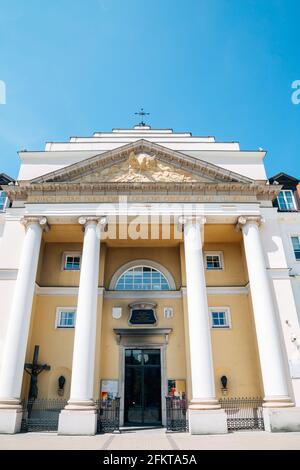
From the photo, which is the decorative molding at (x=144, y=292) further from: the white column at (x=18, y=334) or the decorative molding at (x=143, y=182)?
the decorative molding at (x=143, y=182)

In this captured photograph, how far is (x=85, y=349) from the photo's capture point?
543 inches

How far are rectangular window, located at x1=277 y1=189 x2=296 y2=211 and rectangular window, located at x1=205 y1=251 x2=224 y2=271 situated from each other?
497cm

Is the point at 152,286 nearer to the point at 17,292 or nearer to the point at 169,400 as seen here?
the point at 169,400

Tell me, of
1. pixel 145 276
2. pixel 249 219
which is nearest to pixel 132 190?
pixel 145 276

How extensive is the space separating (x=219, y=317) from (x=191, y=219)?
18.8 ft

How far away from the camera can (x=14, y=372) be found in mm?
13602

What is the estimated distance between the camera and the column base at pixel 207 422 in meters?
12.5

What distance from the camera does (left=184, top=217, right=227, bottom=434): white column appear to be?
41.4 ft

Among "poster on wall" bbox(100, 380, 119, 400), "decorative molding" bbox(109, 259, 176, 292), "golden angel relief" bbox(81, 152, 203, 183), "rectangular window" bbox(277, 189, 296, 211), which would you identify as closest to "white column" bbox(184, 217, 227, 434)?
"golden angel relief" bbox(81, 152, 203, 183)

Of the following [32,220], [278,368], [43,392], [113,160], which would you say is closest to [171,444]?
[278,368]

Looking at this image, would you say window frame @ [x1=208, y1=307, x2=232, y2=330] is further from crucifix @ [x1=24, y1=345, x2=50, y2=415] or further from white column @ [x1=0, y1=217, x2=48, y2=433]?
white column @ [x1=0, y1=217, x2=48, y2=433]

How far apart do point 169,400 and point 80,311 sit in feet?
18.5

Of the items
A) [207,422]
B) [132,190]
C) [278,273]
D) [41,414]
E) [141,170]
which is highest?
[141,170]

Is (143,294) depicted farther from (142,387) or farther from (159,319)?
(142,387)
